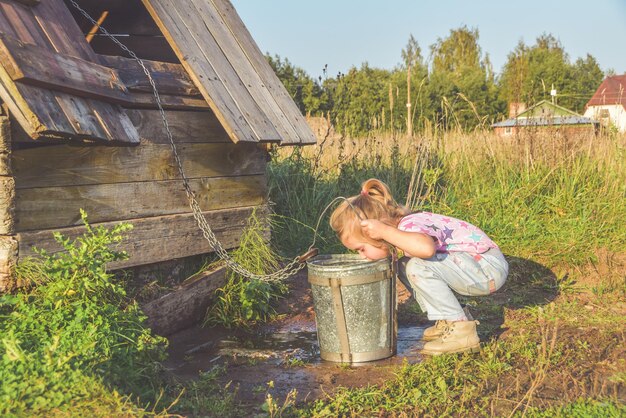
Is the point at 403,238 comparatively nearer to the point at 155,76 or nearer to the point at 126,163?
the point at 126,163

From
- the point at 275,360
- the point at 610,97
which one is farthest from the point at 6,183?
the point at 610,97

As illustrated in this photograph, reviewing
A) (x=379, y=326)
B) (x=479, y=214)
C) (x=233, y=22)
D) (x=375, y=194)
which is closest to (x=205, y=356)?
(x=379, y=326)

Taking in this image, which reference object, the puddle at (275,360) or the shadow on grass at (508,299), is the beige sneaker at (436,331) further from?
the shadow on grass at (508,299)

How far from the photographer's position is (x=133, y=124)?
5.10 metres

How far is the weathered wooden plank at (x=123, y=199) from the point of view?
446cm

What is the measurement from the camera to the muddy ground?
431cm

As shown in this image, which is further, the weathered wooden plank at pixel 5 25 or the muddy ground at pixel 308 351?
the muddy ground at pixel 308 351

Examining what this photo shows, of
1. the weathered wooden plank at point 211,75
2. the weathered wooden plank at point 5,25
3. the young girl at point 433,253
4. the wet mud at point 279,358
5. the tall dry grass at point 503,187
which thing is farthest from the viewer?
the tall dry grass at point 503,187

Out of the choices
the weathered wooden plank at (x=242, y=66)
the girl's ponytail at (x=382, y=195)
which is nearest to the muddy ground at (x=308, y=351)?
the girl's ponytail at (x=382, y=195)

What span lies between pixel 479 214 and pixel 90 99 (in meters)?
4.68

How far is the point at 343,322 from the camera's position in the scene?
4.88 meters

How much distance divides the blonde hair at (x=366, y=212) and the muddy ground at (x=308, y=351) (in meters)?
0.88

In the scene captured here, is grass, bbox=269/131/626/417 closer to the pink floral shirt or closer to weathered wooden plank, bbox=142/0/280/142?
the pink floral shirt

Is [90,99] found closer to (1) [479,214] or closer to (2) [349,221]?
(2) [349,221]
